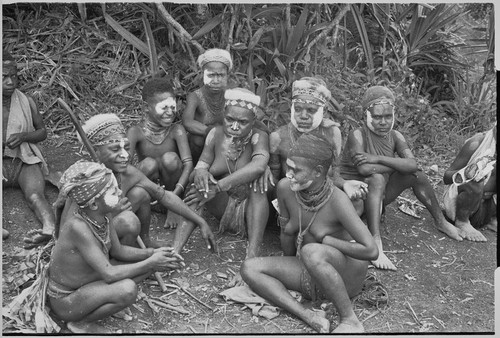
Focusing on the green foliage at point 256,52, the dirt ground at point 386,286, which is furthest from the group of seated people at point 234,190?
the green foliage at point 256,52

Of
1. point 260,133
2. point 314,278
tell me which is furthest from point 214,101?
point 314,278

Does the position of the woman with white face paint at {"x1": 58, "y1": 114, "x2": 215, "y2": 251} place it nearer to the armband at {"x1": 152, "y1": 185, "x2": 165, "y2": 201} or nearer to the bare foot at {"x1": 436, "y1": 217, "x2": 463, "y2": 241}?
the armband at {"x1": 152, "y1": 185, "x2": 165, "y2": 201}

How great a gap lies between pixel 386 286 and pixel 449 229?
1.01 m

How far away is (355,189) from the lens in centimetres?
536

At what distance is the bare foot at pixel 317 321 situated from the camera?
471 centimetres

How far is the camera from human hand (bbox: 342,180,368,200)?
5.36 m

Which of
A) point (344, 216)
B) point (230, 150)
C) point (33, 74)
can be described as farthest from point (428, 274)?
point (33, 74)

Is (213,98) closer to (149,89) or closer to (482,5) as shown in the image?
(149,89)

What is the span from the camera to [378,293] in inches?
201

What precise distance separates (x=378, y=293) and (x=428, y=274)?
0.56m

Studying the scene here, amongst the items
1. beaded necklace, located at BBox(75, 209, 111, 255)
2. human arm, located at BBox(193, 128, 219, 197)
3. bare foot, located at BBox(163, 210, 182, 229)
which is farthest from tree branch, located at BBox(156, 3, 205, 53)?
beaded necklace, located at BBox(75, 209, 111, 255)

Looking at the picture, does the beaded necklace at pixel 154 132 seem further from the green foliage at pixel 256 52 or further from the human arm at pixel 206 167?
the green foliage at pixel 256 52

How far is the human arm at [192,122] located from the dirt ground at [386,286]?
2.35ft

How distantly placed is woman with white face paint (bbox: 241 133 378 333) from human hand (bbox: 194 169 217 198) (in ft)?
2.03
